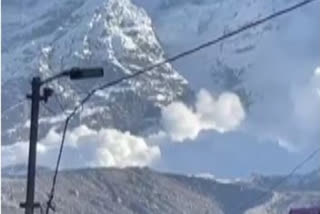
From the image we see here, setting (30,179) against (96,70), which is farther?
(30,179)

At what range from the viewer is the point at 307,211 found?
59562 mm

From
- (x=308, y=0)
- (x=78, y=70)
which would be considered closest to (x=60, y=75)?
(x=78, y=70)

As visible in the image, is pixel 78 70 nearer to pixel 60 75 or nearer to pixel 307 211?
pixel 60 75

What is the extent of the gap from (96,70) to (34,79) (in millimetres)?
1805

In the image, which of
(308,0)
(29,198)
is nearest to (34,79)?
(29,198)

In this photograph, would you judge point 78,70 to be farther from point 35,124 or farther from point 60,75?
point 35,124

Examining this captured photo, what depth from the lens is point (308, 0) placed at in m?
24.8

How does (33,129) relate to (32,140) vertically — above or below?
above

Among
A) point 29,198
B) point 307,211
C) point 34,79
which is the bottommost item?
point 29,198

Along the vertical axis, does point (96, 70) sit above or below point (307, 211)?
below

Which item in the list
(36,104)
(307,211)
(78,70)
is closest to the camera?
(78,70)

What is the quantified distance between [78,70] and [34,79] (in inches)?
66.7

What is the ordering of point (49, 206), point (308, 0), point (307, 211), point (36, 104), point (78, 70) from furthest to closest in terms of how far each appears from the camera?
point (307, 211) < point (49, 206) < point (36, 104) < point (78, 70) < point (308, 0)

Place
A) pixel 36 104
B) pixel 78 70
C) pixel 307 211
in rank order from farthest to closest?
pixel 307 211 → pixel 36 104 → pixel 78 70
